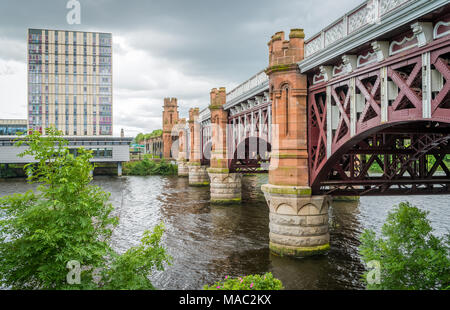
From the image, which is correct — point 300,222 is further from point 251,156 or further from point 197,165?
point 197,165

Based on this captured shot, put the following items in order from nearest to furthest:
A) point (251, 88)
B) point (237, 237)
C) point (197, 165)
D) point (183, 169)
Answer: point (237, 237), point (251, 88), point (197, 165), point (183, 169)

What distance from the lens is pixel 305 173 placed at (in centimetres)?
1730

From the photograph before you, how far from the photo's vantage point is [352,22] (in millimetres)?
12805

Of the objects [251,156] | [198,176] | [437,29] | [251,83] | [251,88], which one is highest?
[251,83]

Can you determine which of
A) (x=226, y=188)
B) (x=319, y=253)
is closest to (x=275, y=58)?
(x=319, y=253)

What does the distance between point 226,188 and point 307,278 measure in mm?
22382

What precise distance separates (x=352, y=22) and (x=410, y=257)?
8300 millimetres

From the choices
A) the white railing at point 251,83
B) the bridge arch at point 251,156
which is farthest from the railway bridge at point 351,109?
the bridge arch at point 251,156

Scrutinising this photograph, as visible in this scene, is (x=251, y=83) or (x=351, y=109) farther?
(x=251, y=83)

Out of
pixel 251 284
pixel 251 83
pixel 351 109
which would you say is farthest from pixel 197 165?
pixel 251 284

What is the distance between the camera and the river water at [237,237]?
15.1 metres

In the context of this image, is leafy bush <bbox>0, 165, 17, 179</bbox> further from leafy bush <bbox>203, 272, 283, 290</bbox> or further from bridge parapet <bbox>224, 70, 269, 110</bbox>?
leafy bush <bbox>203, 272, 283, 290</bbox>

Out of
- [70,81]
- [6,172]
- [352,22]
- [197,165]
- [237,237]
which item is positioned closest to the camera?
[352,22]
